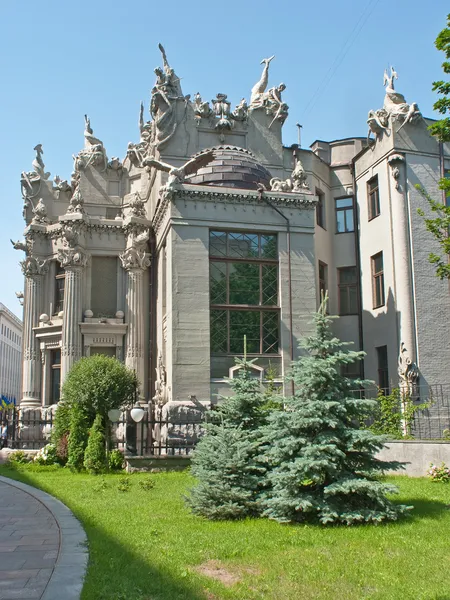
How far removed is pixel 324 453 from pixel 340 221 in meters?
22.1

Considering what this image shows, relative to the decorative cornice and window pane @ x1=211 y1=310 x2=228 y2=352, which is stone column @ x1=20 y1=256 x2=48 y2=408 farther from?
window pane @ x1=211 y1=310 x2=228 y2=352

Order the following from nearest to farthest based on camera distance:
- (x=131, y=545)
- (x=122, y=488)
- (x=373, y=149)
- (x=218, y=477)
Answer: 1. (x=131, y=545)
2. (x=218, y=477)
3. (x=122, y=488)
4. (x=373, y=149)

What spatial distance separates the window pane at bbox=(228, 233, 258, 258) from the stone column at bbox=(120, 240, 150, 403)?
6.18m

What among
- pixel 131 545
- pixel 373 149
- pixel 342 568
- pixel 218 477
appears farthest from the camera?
pixel 373 149

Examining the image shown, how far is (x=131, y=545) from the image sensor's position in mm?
9375

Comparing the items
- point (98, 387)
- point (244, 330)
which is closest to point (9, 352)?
point (244, 330)

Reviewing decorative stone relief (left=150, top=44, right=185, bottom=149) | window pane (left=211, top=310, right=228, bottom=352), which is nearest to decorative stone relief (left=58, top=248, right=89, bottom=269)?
decorative stone relief (left=150, top=44, right=185, bottom=149)

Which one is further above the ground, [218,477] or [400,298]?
[400,298]

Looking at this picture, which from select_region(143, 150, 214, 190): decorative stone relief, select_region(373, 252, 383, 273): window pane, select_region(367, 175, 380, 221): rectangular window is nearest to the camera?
select_region(143, 150, 214, 190): decorative stone relief

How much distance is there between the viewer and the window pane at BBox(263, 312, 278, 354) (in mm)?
24375

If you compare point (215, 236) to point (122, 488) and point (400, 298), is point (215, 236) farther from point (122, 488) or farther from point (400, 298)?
point (122, 488)

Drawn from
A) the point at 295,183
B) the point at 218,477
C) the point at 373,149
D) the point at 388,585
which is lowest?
the point at 388,585

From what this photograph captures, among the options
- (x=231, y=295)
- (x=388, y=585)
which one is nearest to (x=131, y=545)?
(x=388, y=585)

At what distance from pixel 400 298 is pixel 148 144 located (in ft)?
49.7
